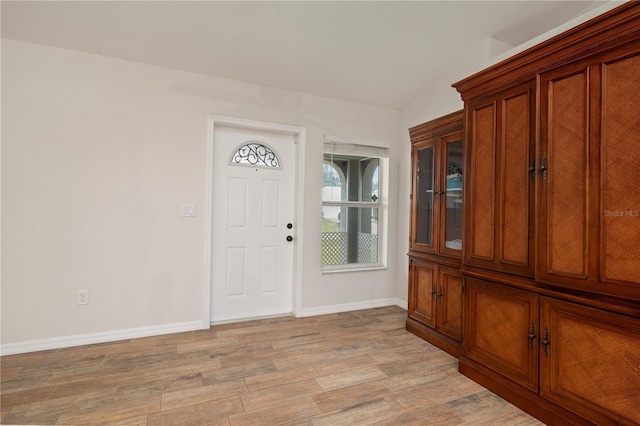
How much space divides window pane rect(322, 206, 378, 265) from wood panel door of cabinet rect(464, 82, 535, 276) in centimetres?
175

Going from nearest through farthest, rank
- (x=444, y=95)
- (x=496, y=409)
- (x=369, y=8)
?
(x=496, y=409) → (x=369, y=8) → (x=444, y=95)

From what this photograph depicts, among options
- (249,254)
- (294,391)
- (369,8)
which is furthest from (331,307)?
(369,8)

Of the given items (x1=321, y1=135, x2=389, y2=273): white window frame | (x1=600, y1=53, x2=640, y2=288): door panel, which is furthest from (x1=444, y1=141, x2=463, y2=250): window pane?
(x1=321, y1=135, x2=389, y2=273): white window frame

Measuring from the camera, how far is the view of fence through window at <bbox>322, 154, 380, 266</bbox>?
3756mm

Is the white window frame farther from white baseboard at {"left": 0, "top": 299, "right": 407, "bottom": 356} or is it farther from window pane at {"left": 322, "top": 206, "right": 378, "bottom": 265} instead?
white baseboard at {"left": 0, "top": 299, "right": 407, "bottom": 356}

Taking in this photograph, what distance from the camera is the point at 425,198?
3053mm

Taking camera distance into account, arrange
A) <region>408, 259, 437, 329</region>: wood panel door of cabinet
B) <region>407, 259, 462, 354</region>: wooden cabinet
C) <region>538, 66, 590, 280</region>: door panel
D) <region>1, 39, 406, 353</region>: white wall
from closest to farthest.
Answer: <region>538, 66, 590, 280</region>: door panel, <region>1, 39, 406, 353</region>: white wall, <region>407, 259, 462, 354</region>: wooden cabinet, <region>408, 259, 437, 329</region>: wood panel door of cabinet

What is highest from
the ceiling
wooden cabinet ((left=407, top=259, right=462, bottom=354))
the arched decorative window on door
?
the ceiling

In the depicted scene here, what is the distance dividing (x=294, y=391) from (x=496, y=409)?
4.11ft

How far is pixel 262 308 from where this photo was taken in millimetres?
3520

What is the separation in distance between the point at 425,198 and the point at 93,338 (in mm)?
3303

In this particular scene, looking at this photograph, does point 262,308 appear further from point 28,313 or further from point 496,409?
point 496,409

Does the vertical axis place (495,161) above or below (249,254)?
above

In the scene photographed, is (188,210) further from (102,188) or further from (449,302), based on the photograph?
(449,302)
